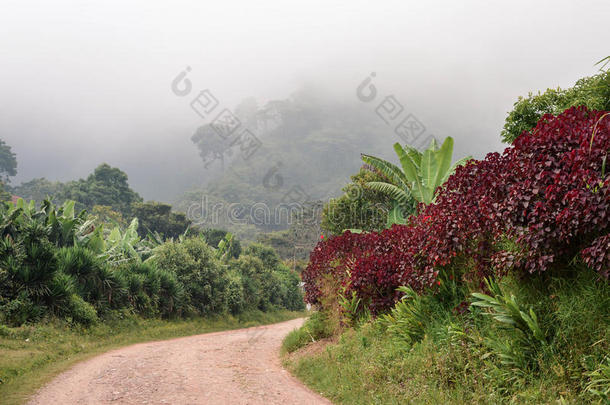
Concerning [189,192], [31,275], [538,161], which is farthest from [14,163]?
[538,161]

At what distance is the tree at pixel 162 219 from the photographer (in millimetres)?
54500

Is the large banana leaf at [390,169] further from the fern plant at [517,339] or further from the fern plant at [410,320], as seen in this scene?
the fern plant at [517,339]

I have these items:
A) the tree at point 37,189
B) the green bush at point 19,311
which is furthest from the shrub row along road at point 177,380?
the tree at point 37,189

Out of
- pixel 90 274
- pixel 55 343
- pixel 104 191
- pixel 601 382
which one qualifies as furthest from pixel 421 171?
pixel 104 191

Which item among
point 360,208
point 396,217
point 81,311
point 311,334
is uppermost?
point 81,311

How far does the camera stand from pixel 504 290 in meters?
5.68

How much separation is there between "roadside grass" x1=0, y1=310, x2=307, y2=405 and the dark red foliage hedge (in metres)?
6.92

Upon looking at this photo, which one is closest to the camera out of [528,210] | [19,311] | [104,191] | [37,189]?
[528,210]

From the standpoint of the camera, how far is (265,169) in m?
137

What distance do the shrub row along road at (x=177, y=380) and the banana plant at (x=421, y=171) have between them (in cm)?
761

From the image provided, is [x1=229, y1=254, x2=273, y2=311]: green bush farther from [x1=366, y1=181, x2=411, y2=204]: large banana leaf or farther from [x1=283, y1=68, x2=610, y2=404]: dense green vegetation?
[x1=283, y1=68, x2=610, y2=404]: dense green vegetation

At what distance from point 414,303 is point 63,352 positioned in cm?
871

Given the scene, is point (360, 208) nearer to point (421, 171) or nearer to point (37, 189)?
point (421, 171)

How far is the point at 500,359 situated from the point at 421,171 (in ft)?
33.2
